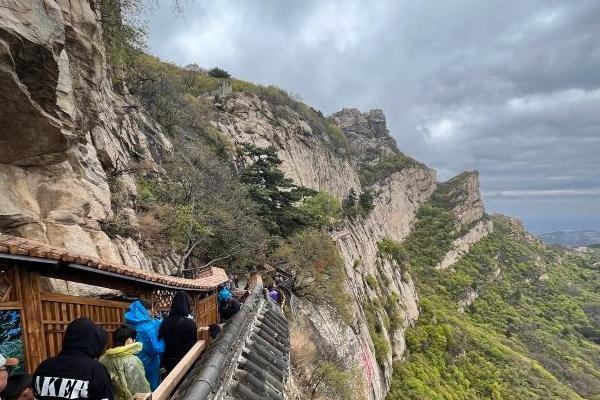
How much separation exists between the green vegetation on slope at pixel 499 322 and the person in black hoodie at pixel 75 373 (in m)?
31.2

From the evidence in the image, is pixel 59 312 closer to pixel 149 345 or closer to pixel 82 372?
pixel 149 345

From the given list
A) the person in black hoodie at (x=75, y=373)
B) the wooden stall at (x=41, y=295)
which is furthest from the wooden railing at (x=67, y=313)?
the person in black hoodie at (x=75, y=373)

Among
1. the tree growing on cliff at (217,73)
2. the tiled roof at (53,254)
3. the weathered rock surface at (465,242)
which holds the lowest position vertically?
the weathered rock surface at (465,242)

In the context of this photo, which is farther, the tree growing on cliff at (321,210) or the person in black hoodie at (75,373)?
the tree growing on cliff at (321,210)

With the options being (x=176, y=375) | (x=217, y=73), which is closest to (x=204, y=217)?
(x=176, y=375)

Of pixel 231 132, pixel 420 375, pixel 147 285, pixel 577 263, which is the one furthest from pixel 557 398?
pixel 577 263

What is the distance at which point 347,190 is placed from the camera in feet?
219

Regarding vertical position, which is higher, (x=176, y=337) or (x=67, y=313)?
(x=67, y=313)

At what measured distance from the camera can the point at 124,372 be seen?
3.98 meters

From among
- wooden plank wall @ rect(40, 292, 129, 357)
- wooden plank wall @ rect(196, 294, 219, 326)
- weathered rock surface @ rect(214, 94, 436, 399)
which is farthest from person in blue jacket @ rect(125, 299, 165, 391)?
weathered rock surface @ rect(214, 94, 436, 399)

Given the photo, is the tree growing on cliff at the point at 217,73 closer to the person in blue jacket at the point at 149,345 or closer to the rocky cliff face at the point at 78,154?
the rocky cliff face at the point at 78,154

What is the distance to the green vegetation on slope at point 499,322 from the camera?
38344mm

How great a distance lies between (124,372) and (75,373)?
87 centimetres

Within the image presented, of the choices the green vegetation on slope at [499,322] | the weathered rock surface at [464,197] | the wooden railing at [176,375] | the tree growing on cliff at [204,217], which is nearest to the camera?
the wooden railing at [176,375]
